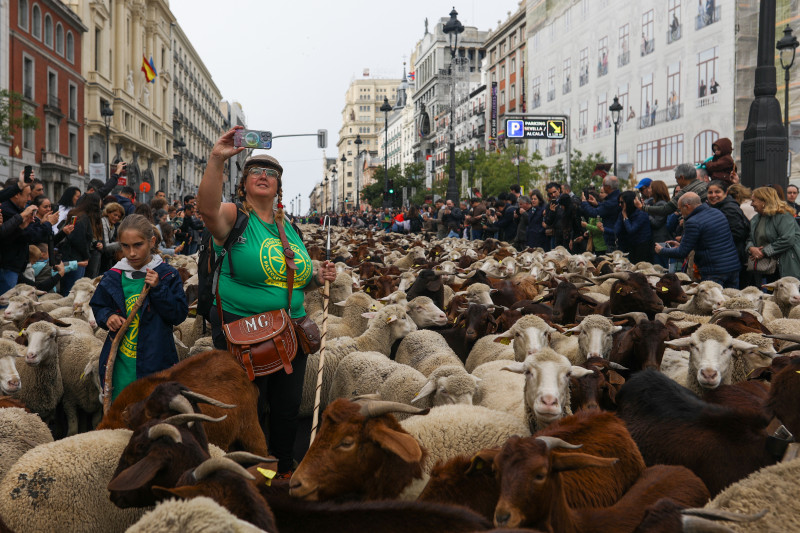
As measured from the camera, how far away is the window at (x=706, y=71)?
3475cm

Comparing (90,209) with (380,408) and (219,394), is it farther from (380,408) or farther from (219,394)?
(380,408)

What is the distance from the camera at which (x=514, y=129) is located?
100 feet

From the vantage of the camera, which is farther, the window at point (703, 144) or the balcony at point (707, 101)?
the window at point (703, 144)

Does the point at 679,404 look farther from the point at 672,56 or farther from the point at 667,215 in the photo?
the point at 672,56

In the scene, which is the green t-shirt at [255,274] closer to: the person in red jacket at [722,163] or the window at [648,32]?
the person in red jacket at [722,163]

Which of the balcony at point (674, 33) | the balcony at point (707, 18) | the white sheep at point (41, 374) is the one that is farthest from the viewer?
the balcony at point (674, 33)

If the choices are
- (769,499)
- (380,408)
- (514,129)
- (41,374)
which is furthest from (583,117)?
(769,499)

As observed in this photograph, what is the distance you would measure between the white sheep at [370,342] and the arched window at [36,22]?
43061 mm

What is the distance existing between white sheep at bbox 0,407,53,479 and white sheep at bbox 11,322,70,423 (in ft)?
5.71

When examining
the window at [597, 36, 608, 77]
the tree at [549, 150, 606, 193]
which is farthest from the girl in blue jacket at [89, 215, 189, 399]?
the window at [597, 36, 608, 77]

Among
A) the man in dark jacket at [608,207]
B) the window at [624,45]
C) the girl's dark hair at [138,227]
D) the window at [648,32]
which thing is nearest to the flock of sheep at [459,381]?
the girl's dark hair at [138,227]

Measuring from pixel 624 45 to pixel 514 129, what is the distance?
1741 centimetres

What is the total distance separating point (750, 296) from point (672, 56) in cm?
3452

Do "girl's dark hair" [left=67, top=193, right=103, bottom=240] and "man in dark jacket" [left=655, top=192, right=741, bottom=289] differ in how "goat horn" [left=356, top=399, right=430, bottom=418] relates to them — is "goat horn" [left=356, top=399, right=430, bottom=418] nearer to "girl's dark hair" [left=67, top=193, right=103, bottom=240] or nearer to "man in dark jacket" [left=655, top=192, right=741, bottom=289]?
"man in dark jacket" [left=655, top=192, right=741, bottom=289]
